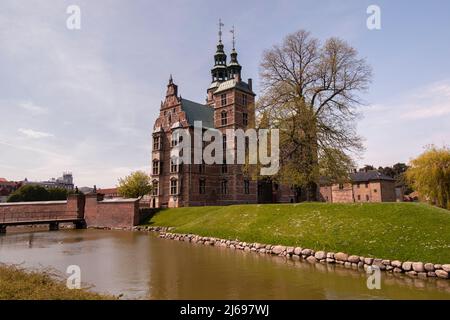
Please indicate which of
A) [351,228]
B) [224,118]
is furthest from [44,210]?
[351,228]

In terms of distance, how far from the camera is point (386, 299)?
9789 mm

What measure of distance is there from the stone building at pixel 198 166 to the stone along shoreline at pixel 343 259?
66.7 feet

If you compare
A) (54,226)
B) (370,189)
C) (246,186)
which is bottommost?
(54,226)

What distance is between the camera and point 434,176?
109ft

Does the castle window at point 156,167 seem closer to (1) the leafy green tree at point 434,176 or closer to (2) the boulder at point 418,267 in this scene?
(1) the leafy green tree at point 434,176

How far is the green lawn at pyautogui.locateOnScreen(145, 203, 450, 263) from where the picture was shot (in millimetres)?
14633

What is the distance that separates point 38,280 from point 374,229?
52.0 feet

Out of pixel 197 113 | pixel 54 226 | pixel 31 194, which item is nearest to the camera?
pixel 54 226

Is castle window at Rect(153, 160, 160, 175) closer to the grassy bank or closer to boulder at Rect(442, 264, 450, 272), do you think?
the grassy bank

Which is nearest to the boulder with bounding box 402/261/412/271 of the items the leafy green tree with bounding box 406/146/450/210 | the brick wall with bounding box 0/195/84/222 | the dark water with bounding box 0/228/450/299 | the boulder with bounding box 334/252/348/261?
the dark water with bounding box 0/228/450/299

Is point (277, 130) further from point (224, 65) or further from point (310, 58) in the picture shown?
point (224, 65)

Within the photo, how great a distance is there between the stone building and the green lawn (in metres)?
16.8

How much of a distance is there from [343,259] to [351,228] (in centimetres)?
298

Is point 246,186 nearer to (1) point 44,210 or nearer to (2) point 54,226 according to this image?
(2) point 54,226
